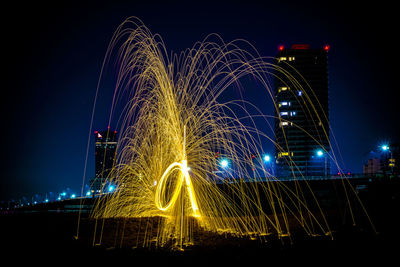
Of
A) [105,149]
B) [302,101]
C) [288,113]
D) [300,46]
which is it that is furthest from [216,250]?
[302,101]

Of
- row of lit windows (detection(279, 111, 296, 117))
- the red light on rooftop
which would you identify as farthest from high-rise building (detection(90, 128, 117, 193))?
the red light on rooftop

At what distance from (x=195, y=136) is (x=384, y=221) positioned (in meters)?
10.7

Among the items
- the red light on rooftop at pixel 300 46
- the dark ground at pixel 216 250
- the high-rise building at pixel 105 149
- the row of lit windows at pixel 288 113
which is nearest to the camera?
the dark ground at pixel 216 250

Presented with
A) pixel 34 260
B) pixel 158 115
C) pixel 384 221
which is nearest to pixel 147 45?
pixel 158 115

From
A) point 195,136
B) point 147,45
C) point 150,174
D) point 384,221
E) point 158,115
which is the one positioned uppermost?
point 147,45

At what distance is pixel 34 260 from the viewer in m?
8.80

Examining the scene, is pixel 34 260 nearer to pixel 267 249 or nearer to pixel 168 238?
pixel 168 238

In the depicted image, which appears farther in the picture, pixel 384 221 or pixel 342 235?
pixel 384 221

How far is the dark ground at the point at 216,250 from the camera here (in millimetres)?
8633

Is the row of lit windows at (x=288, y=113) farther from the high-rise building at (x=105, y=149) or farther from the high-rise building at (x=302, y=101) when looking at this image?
the high-rise building at (x=105, y=149)

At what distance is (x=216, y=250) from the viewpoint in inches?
383

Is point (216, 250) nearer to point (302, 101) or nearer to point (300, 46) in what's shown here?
point (300, 46)

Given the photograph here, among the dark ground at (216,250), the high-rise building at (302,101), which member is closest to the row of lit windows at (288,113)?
the high-rise building at (302,101)

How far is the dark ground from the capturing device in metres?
Answer: 8.63
